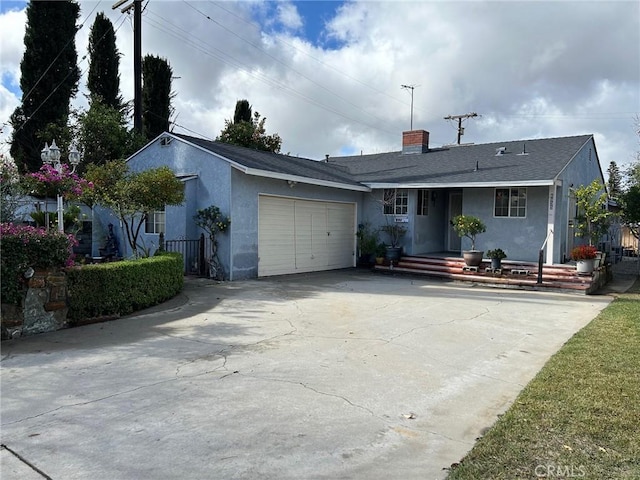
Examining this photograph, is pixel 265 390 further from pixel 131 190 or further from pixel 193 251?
pixel 193 251

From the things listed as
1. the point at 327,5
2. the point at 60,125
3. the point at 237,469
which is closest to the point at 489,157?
the point at 327,5

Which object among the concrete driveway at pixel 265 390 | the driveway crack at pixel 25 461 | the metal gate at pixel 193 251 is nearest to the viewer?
the driveway crack at pixel 25 461

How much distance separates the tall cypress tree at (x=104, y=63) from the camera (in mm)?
23000

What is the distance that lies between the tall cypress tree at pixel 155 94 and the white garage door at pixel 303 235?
1492 centimetres

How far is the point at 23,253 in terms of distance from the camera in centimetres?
624

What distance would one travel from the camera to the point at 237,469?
2844 mm

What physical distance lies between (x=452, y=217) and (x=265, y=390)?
47.2 feet

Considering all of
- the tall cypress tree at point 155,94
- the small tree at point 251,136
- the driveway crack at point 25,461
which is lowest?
the driveway crack at point 25,461

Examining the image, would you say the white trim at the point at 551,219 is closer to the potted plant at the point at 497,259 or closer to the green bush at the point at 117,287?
the potted plant at the point at 497,259

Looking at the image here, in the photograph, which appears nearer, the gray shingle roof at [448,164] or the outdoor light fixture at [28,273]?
the outdoor light fixture at [28,273]

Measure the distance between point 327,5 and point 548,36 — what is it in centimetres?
679

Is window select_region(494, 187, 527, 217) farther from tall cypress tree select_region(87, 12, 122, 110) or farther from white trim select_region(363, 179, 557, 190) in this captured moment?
tall cypress tree select_region(87, 12, 122, 110)

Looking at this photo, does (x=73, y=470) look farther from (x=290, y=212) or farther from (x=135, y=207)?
(x=290, y=212)

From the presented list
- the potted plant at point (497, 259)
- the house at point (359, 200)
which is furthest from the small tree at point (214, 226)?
the potted plant at point (497, 259)
